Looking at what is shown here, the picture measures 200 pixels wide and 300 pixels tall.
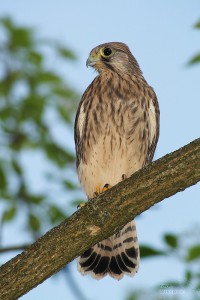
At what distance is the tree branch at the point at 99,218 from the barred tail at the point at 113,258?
1.28 m

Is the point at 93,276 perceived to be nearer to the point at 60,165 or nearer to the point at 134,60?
the point at 60,165

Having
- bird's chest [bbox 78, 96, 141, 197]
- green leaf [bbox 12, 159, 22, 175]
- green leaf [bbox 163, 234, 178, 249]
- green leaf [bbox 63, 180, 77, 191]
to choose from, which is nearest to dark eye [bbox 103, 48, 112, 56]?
bird's chest [bbox 78, 96, 141, 197]

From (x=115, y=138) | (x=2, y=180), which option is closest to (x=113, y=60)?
(x=115, y=138)

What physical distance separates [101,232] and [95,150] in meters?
1.88

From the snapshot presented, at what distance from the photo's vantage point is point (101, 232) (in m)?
3.68

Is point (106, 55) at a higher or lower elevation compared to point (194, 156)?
higher

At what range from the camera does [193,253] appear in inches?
166

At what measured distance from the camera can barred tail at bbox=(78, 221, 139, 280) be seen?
491 cm

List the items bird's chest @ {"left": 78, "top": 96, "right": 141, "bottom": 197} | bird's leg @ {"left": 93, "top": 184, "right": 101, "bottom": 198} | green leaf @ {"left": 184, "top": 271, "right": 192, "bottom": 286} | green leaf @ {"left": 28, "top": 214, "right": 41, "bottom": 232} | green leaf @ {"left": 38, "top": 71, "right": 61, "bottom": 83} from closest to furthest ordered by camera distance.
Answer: green leaf @ {"left": 184, "top": 271, "right": 192, "bottom": 286} → bird's leg @ {"left": 93, "top": 184, "right": 101, "bottom": 198} → bird's chest @ {"left": 78, "top": 96, "right": 141, "bottom": 197} → green leaf @ {"left": 28, "top": 214, "right": 41, "bottom": 232} → green leaf @ {"left": 38, "top": 71, "right": 61, "bottom": 83}

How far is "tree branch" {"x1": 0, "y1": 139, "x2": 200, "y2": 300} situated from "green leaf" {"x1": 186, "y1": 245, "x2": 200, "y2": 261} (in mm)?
741

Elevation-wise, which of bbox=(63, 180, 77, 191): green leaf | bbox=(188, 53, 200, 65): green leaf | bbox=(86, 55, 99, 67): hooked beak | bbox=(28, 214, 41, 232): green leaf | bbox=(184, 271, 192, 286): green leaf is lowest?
bbox=(184, 271, 192, 286): green leaf

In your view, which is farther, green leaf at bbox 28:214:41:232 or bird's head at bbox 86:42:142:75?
bird's head at bbox 86:42:142:75

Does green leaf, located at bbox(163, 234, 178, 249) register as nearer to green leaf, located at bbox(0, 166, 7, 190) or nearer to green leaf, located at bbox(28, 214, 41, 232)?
green leaf, located at bbox(28, 214, 41, 232)

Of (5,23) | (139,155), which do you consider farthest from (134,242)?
(5,23)
